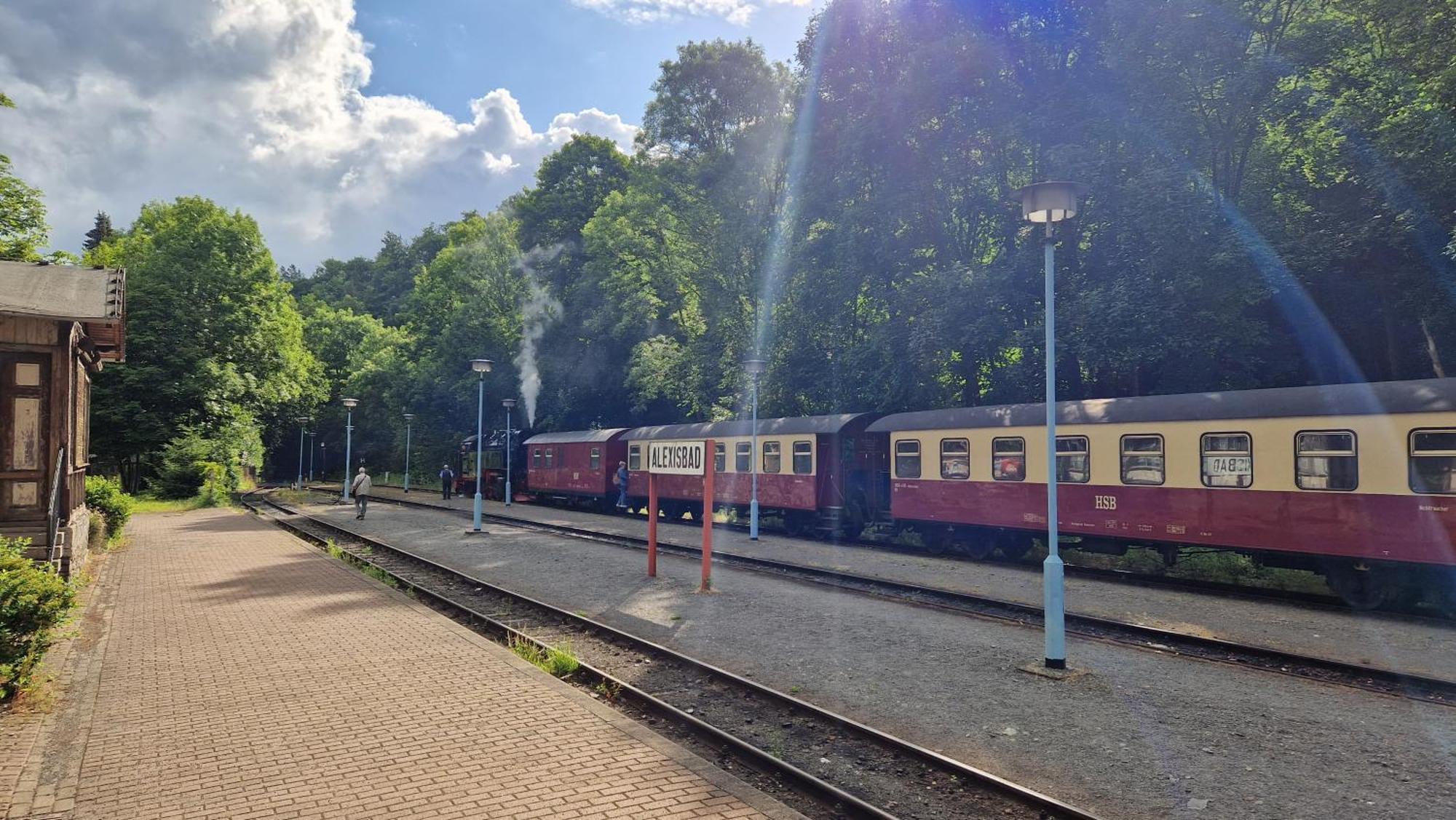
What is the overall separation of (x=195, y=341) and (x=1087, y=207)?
37.2 metres

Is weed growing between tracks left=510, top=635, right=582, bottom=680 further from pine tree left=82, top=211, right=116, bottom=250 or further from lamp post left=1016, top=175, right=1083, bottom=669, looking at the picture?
pine tree left=82, top=211, right=116, bottom=250

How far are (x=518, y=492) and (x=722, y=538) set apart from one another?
60.4ft

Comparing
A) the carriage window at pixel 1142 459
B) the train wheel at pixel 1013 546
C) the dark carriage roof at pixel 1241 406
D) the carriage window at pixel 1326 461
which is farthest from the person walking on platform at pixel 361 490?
the carriage window at pixel 1326 461

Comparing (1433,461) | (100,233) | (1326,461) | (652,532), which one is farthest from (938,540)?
(100,233)

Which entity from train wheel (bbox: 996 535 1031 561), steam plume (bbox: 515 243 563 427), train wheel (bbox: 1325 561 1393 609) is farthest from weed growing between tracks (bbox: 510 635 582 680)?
steam plume (bbox: 515 243 563 427)

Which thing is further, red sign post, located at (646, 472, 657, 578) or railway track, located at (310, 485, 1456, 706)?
red sign post, located at (646, 472, 657, 578)

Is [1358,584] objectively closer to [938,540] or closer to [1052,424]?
[1052,424]

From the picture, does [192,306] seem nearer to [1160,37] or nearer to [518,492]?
Result: [518,492]

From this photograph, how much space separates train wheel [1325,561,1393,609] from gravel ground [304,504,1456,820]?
15.8 ft

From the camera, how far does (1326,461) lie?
11.7 meters

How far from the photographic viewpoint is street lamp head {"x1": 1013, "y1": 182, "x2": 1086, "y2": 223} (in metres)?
8.47

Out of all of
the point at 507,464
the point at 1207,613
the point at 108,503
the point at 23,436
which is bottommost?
the point at 1207,613

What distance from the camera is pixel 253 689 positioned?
749cm

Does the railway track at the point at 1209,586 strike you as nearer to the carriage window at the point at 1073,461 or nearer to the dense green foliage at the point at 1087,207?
the carriage window at the point at 1073,461
